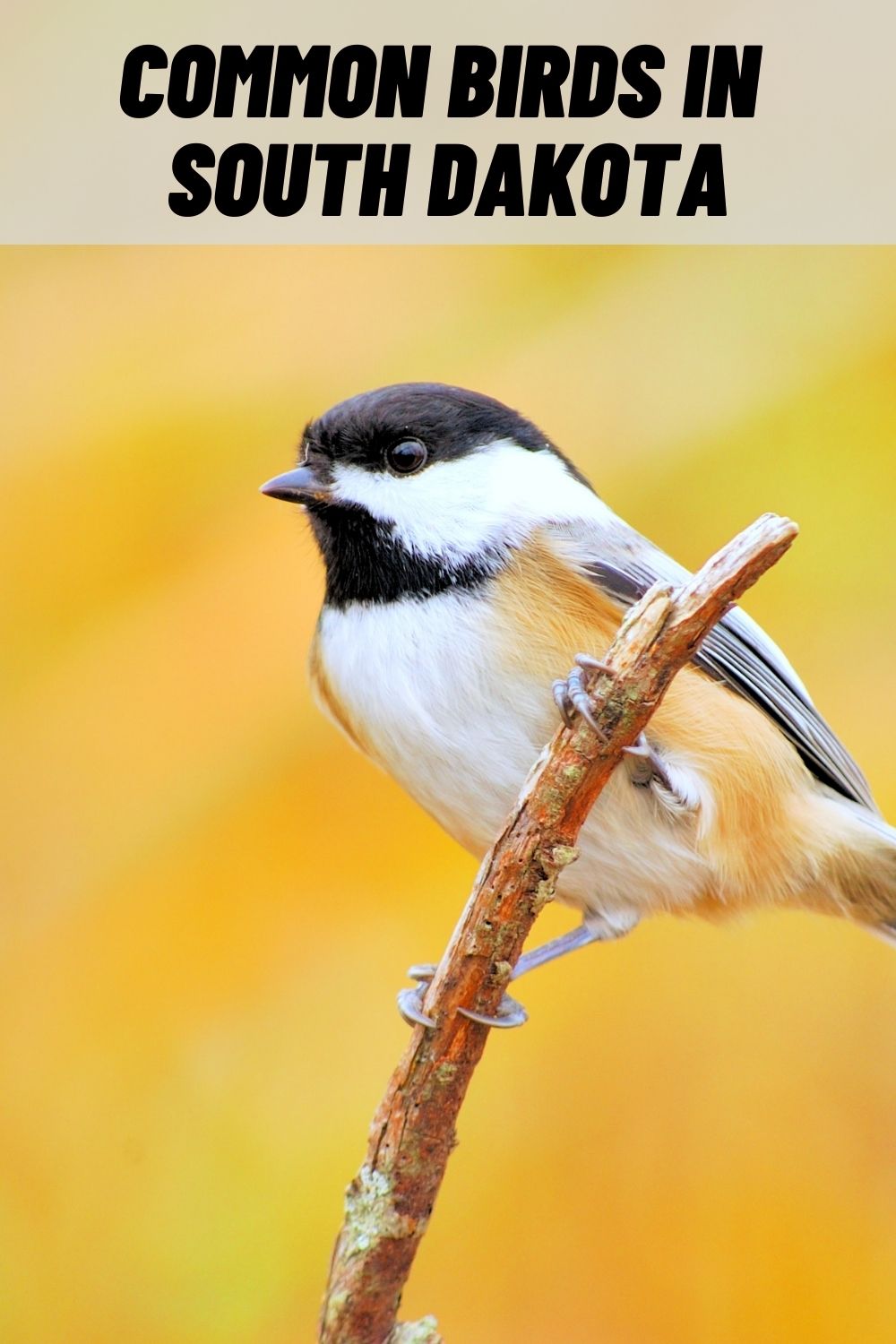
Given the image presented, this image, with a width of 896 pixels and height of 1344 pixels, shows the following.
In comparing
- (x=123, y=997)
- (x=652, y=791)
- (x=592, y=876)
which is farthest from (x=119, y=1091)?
(x=652, y=791)

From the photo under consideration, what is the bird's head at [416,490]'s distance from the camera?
Result: 54.1 inches

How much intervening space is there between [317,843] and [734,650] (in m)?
0.76

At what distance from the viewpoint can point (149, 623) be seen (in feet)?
6.15

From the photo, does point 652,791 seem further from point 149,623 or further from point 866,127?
point 866,127

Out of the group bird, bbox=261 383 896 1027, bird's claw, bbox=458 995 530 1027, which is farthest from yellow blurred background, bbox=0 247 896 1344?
bird's claw, bbox=458 995 530 1027

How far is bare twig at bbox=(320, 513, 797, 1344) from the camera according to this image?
105cm

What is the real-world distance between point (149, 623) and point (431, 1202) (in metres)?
1.01

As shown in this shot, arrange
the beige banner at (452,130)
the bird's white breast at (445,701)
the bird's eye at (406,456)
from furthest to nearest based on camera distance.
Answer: the beige banner at (452,130) → the bird's eye at (406,456) → the bird's white breast at (445,701)

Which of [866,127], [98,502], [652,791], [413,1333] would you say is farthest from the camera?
[98,502]

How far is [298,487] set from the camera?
1.42 metres

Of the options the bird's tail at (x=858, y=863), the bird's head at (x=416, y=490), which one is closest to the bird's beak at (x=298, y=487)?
the bird's head at (x=416, y=490)

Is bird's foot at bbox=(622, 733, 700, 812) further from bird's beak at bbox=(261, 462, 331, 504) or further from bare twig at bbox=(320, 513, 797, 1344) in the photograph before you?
bird's beak at bbox=(261, 462, 331, 504)

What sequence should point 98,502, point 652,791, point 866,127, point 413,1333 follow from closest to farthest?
1. point 413,1333
2. point 652,791
3. point 866,127
4. point 98,502

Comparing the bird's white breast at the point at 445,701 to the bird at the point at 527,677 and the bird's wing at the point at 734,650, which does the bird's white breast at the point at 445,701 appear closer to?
the bird at the point at 527,677
